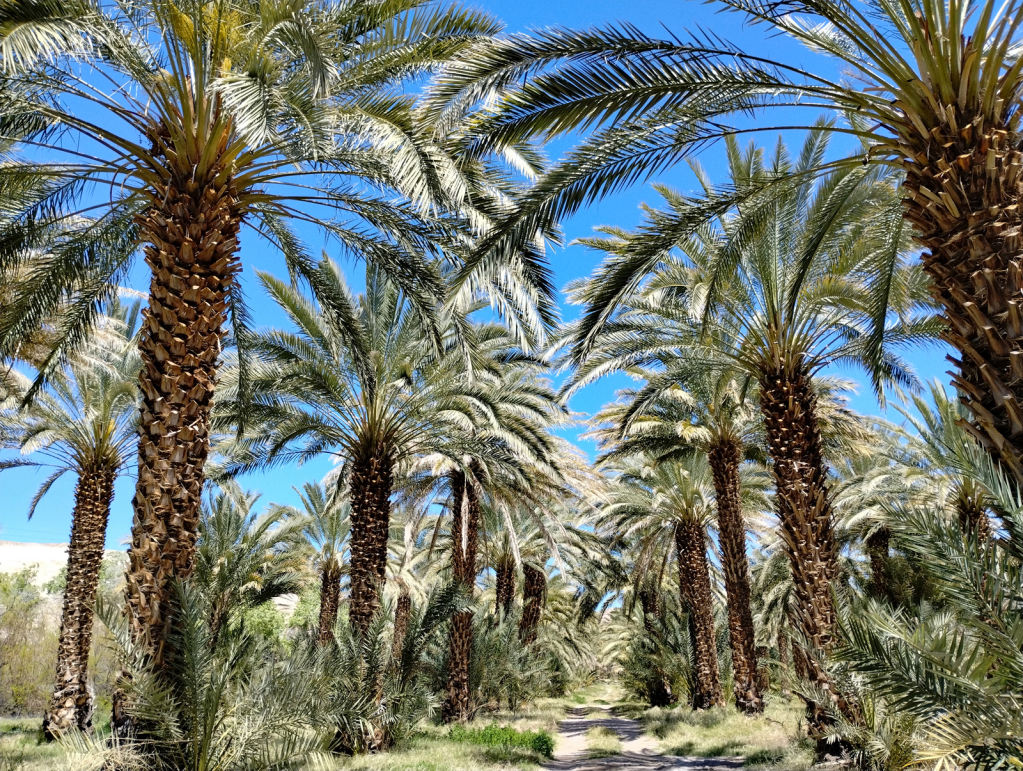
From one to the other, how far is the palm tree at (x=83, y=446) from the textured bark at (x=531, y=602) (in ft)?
49.3

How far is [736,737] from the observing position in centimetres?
1486

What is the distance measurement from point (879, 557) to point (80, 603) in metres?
22.8

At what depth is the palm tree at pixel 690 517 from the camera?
20.4m

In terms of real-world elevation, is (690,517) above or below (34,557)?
below

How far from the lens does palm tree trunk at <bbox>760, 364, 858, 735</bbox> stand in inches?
399

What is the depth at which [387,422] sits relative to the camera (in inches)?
527

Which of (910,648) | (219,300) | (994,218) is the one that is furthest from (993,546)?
(219,300)

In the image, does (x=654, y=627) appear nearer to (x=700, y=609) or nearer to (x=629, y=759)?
(x=700, y=609)

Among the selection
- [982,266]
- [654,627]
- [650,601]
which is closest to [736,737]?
[654,627]

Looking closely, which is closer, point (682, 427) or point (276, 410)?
point (276, 410)

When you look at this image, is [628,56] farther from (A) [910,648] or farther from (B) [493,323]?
(B) [493,323]

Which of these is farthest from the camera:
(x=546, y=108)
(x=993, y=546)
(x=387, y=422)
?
(x=387, y=422)

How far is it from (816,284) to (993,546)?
7.85 metres

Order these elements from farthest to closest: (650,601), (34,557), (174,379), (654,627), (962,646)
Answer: (34,557) < (650,601) < (654,627) < (174,379) < (962,646)
